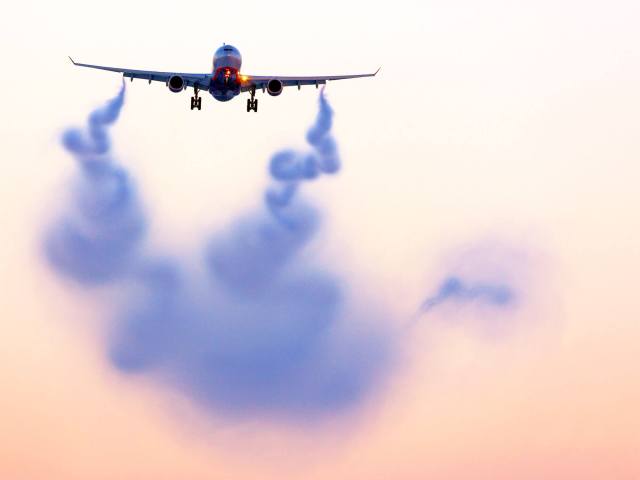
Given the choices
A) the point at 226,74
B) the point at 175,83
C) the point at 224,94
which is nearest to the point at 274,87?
the point at 224,94

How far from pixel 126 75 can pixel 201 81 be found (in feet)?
36.6

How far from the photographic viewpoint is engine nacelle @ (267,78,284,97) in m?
150

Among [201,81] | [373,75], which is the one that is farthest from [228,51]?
[373,75]

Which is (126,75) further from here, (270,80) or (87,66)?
(270,80)

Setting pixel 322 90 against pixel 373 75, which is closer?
pixel 373 75

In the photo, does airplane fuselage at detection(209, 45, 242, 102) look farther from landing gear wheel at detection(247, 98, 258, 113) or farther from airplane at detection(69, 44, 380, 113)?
landing gear wheel at detection(247, 98, 258, 113)

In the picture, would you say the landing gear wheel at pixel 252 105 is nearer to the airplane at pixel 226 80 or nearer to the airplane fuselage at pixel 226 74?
the airplane at pixel 226 80

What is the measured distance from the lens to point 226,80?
14738 centimetres

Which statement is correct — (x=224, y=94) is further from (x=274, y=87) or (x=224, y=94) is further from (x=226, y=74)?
(x=274, y=87)

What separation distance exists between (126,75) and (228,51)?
14213mm

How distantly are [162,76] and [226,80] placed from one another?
11953 millimetres

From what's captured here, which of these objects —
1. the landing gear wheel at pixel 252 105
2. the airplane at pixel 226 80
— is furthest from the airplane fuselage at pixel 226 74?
the landing gear wheel at pixel 252 105

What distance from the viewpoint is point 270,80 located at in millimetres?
151125

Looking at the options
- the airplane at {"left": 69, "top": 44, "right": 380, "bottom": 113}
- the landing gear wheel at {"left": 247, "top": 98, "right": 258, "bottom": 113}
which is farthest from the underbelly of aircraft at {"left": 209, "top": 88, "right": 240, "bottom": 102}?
the landing gear wheel at {"left": 247, "top": 98, "right": 258, "bottom": 113}
